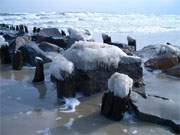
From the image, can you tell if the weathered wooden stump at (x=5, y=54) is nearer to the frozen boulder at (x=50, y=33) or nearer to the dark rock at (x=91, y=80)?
the dark rock at (x=91, y=80)

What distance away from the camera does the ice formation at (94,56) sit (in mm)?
8133

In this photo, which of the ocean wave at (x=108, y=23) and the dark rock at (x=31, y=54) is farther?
the ocean wave at (x=108, y=23)

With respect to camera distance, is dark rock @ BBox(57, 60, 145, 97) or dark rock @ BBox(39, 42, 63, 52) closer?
dark rock @ BBox(57, 60, 145, 97)

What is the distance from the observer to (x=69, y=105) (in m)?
7.41

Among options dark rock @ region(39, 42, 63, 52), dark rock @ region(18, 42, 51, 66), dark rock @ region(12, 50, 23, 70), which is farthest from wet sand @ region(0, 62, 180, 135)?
dark rock @ region(39, 42, 63, 52)

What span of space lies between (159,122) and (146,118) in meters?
0.24

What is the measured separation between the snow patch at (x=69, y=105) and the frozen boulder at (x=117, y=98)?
750mm

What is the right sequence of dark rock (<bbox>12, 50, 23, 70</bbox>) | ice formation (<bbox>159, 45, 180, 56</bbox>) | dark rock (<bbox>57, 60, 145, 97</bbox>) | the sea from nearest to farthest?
dark rock (<bbox>57, 60, 145, 97</bbox>) < dark rock (<bbox>12, 50, 23, 70</bbox>) < ice formation (<bbox>159, 45, 180, 56</bbox>) < the sea

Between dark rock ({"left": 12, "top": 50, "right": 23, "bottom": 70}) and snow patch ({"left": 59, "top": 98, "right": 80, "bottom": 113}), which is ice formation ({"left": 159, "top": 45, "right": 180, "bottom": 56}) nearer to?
dark rock ({"left": 12, "top": 50, "right": 23, "bottom": 70})

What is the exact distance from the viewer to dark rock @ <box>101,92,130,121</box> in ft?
21.7

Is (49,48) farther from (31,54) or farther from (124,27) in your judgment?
(124,27)

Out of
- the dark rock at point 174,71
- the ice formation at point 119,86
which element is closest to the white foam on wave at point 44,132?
the ice formation at point 119,86

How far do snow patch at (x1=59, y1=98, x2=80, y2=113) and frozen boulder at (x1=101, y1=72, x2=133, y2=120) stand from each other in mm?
750

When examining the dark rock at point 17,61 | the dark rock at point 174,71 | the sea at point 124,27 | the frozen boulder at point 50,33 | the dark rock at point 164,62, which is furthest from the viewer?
the sea at point 124,27
